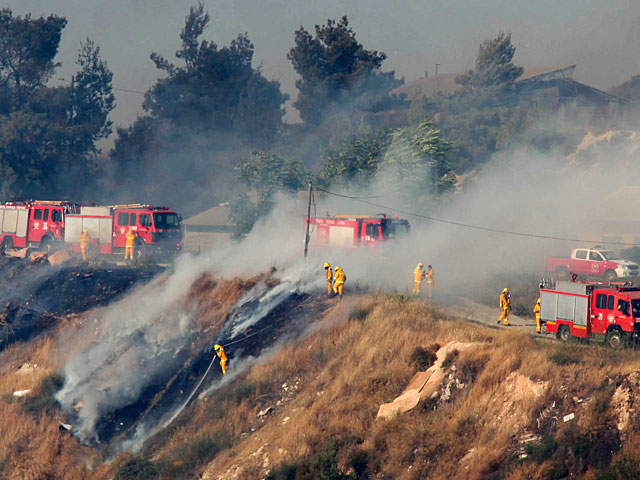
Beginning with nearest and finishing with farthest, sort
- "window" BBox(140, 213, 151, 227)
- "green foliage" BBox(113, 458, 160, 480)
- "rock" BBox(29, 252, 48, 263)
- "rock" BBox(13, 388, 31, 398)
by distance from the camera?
1. "green foliage" BBox(113, 458, 160, 480)
2. "rock" BBox(13, 388, 31, 398)
3. "window" BBox(140, 213, 151, 227)
4. "rock" BBox(29, 252, 48, 263)

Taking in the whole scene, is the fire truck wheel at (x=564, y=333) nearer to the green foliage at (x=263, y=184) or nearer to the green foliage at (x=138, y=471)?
the green foliage at (x=138, y=471)

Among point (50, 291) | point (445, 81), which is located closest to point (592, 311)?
point (50, 291)

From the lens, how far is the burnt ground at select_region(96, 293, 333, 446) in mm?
20984

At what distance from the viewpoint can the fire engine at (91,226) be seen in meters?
33.5

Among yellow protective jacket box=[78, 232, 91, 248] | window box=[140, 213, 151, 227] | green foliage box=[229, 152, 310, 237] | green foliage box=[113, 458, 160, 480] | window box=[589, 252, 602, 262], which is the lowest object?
green foliage box=[113, 458, 160, 480]

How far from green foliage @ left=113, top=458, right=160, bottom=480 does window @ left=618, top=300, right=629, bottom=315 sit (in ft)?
40.9

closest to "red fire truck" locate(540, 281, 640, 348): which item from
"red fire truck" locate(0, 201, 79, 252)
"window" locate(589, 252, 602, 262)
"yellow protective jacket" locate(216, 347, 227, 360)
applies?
"yellow protective jacket" locate(216, 347, 227, 360)

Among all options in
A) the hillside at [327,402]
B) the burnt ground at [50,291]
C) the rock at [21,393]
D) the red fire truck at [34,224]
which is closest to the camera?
the hillside at [327,402]

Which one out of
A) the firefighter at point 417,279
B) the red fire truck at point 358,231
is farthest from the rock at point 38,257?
the firefighter at point 417,279

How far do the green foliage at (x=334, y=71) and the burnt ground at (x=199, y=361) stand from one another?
5911cm

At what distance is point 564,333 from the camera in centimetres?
1955

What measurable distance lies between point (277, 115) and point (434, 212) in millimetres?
42422

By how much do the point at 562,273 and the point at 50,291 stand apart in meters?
23.2

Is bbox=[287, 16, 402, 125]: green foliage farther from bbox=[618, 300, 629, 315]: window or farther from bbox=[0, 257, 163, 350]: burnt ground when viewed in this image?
bbox=[618, 300, 629, 315]: window
